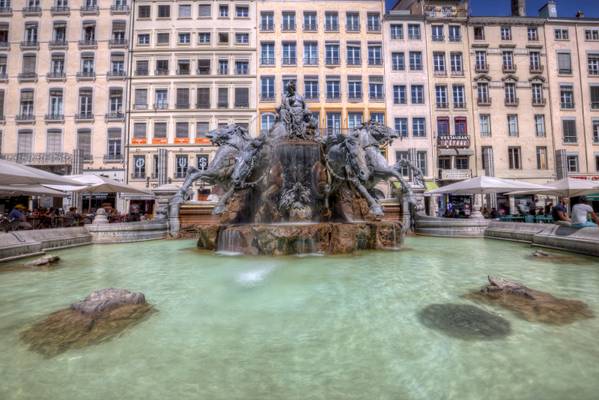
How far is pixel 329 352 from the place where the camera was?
2.59 meters

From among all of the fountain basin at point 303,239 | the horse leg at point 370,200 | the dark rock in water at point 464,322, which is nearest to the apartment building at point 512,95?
the horse leg at point 370,200

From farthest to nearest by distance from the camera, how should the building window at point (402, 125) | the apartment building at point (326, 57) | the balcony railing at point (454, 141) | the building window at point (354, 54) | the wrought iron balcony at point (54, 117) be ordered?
1. the building window at point (354, 54)
2. the apartment building at point (326, 57)
3. the building window at point (402, 125)
4. the balcony railing at point (454, 141)
5. the wrought iron balcony at point (54, 117)

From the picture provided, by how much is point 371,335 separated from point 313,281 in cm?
206

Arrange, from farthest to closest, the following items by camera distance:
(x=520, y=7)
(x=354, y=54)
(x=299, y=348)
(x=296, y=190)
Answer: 1. (x=520, y=7)
2. (x=354, y=54)
3. (x=296, y=190)
4. (x=299, y=348)

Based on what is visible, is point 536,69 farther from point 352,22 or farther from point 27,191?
point 27,191

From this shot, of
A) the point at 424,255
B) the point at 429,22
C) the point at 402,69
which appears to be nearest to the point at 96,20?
the point at 402,69

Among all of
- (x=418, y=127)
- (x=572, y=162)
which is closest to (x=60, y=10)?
(x=418, y=127)

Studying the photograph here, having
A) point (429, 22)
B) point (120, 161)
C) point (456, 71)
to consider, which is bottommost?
point (120, 161)

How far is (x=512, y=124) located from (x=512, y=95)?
3.33 meters

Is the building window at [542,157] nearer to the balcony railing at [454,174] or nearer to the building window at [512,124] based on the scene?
the building window at [512,124]

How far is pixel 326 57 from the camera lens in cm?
3466

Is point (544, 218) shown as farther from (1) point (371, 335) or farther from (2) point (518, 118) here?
(2) point (518, 118)

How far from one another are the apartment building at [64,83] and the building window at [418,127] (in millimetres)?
31881

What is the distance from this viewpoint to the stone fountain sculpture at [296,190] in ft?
25.6
